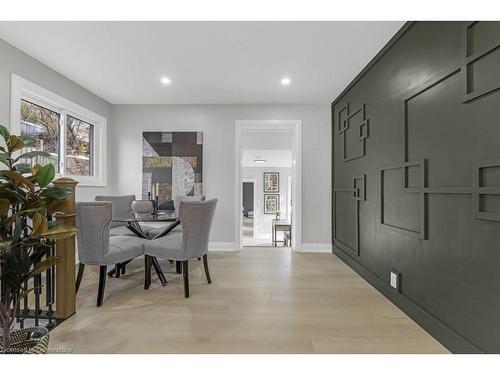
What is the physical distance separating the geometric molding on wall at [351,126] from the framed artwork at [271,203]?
6.84 meters

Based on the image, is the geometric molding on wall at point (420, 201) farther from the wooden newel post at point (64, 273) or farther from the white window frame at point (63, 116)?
the white window frame at point (63, 116)

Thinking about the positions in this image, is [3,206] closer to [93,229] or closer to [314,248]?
[93,229]

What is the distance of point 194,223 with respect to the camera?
2.44 m

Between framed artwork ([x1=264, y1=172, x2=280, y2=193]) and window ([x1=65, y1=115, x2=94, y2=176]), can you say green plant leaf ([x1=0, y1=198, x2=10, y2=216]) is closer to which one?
window ([x1=65, y1=115, x2=94, y2=176])

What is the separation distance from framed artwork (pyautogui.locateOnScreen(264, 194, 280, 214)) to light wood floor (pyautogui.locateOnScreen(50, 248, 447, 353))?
24.6ft

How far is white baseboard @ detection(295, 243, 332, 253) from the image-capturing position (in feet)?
13.5

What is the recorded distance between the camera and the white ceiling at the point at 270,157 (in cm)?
733

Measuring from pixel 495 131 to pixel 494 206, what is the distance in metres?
0.39

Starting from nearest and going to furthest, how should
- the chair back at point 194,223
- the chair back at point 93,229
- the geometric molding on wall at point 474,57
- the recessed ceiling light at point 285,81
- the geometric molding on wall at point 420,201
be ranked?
the geometric molding on wall at point 474,57, the geometric molding on wall at point 420,201, the chair back at point 93,229, the chair back at point 194,223, the recessed ceiling light at point 285,81

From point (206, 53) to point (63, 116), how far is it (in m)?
2.22

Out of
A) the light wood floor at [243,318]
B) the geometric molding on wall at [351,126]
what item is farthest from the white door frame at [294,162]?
the light wood floor at [243,318]

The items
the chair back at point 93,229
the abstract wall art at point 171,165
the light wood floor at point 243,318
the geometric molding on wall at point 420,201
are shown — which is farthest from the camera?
the abstract wall art at point 171,165

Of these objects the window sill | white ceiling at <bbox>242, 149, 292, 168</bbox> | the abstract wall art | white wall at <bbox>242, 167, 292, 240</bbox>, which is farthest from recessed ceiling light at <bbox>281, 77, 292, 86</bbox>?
white wall at <bbox>242, 167, 292, 240</bbox>
